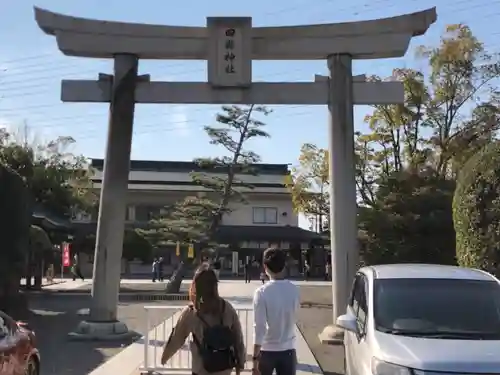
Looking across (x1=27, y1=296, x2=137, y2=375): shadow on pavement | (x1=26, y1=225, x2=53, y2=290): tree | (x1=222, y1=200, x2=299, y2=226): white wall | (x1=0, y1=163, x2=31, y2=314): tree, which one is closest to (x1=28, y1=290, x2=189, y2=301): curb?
(x1=26, y1=225, x2=53, y2=290): tree

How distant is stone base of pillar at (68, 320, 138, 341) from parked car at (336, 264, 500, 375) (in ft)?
24.9

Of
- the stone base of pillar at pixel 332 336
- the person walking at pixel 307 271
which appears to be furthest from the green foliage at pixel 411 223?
the person walking at pixel 307 271

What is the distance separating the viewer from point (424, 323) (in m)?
6.46

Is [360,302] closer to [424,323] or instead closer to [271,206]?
[424,323]

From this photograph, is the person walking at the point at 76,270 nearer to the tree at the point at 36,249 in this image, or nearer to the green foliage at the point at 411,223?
the tree at the point at 36,249

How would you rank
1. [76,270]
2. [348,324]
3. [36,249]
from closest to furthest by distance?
1. [348,324]
2. [36,249]
3. [76,270]

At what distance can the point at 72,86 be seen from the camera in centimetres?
1479

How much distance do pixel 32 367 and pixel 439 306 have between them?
A: 5172 mm

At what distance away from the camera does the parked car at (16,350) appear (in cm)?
766

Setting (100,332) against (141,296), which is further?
(141,296)

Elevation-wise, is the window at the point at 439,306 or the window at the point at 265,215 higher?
the window at the point at 265,215

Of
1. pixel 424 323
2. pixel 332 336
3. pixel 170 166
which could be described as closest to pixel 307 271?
pixel 170 166

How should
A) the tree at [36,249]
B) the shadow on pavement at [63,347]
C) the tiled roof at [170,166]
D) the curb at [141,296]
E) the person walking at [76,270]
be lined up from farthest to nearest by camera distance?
the tiled roof at [170,166]
the person walking at [76,270]
the curb at [141,296]
the tree at [36,249]
the shadow on pavement at [63,347]

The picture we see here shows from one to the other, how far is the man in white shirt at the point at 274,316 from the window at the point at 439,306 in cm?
99
